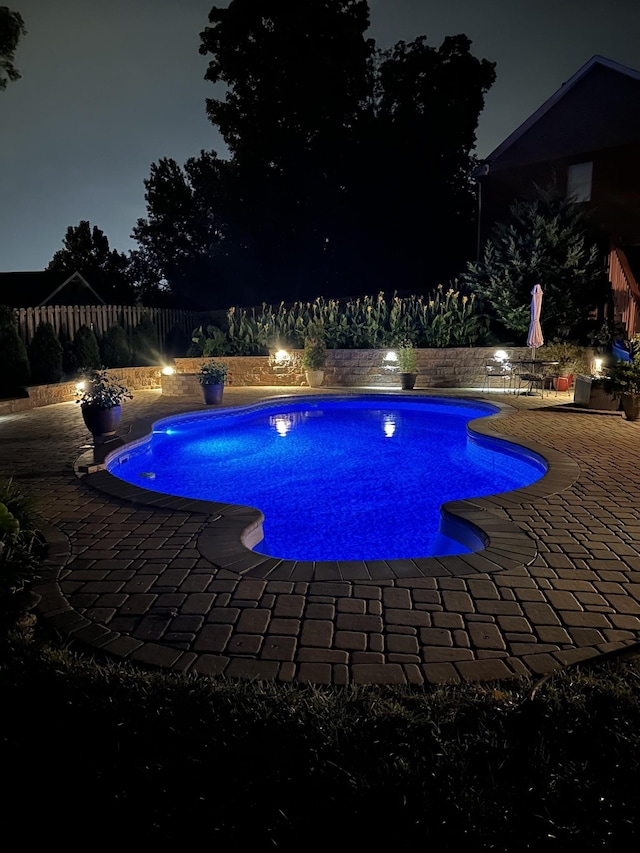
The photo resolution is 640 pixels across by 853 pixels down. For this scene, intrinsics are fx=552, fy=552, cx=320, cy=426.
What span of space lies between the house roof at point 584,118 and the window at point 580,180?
0.47 meters

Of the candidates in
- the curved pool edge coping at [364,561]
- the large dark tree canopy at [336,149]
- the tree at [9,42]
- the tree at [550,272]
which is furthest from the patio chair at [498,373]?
the tree at [9,42]

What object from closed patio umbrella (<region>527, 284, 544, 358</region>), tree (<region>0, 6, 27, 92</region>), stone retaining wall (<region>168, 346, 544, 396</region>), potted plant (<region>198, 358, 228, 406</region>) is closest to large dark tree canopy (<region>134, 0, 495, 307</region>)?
stone retaining wall (<region>168, 346, 544, 396</region>)

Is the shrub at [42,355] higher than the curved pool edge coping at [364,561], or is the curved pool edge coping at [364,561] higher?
the shrub at [42,355]

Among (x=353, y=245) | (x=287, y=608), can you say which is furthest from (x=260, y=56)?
(x=287, y=608)

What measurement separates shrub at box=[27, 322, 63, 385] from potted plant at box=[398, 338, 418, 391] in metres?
8.48

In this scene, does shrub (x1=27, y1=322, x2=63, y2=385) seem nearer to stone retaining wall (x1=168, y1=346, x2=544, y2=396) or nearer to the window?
stone retaining wall (x1=168, y1=346, x2=544, y2=396)

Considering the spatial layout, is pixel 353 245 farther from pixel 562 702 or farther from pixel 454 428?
pixel 562 702

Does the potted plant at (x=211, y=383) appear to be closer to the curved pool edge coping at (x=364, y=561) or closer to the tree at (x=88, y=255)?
the curved pool edge coping at (x=364, y=561)

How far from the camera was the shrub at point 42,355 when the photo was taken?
12.9 meters

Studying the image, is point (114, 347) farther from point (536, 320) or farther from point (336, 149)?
point (336, 149)

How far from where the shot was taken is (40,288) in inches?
1083

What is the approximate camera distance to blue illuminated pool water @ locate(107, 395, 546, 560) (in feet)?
17.8

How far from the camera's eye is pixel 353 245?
2845 centimetres

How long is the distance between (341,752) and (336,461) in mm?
6285
